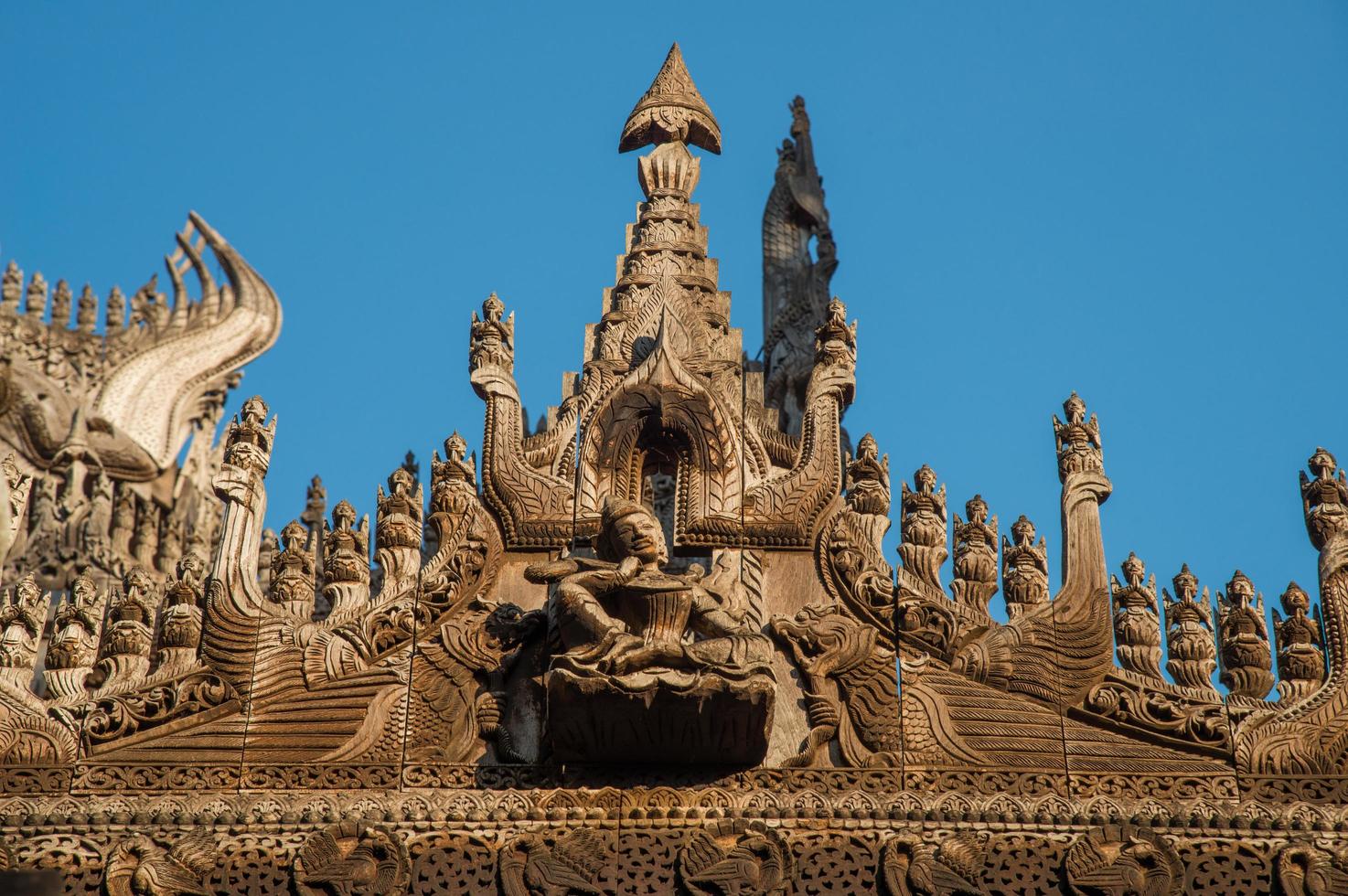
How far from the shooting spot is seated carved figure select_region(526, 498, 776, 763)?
58.6ft

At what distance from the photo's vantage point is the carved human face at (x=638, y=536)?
18656mm

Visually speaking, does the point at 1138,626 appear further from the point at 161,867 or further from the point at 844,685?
the point at 161,867

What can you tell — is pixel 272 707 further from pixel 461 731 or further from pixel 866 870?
pixel 866 870

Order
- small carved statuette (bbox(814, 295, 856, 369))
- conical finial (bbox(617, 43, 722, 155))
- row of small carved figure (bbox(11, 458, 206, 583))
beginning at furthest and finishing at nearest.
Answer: row of small carved figure (bbox(11, 458, 206, 583))
conical finial (bbox(617, 43, 722, 155))
small carved statuette (bbox(814, 295, 856, 369))

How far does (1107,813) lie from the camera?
714 inches

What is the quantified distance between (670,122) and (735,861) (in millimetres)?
7210

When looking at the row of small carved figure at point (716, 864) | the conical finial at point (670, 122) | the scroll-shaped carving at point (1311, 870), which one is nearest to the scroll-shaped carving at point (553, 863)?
the row of small carved figure at point (716, 864)

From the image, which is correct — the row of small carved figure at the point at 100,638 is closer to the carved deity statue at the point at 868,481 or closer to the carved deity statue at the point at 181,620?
the carved deity statue at the point at 181,620

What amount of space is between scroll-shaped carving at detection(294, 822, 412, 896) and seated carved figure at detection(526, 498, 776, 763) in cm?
136

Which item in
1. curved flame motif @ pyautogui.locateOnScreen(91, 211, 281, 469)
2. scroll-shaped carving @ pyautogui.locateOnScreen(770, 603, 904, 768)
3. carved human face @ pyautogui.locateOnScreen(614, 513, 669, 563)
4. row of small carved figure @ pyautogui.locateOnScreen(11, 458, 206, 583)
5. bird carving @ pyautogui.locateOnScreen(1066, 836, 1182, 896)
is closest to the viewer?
bird carving @ pyautogui.locateOnScreen(1066, 836, 1182, 896)

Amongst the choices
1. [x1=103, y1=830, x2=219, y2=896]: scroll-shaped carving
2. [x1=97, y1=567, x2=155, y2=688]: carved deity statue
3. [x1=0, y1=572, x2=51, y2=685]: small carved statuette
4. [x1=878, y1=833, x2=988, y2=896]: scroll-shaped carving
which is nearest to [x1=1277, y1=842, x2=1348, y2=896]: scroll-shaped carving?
[x1=878, y1=833, x2=988, y2=896]: scroll-shaped carving

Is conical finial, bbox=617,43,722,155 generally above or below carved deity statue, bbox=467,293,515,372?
above

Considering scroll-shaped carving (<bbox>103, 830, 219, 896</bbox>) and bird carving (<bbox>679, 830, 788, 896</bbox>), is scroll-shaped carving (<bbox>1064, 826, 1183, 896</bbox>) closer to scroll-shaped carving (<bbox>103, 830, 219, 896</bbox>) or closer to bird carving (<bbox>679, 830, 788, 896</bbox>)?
bird carving (<bbox>679, 830, 788, 896</bbox>)

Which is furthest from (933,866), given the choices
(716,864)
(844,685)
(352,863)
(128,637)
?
(128,637)
